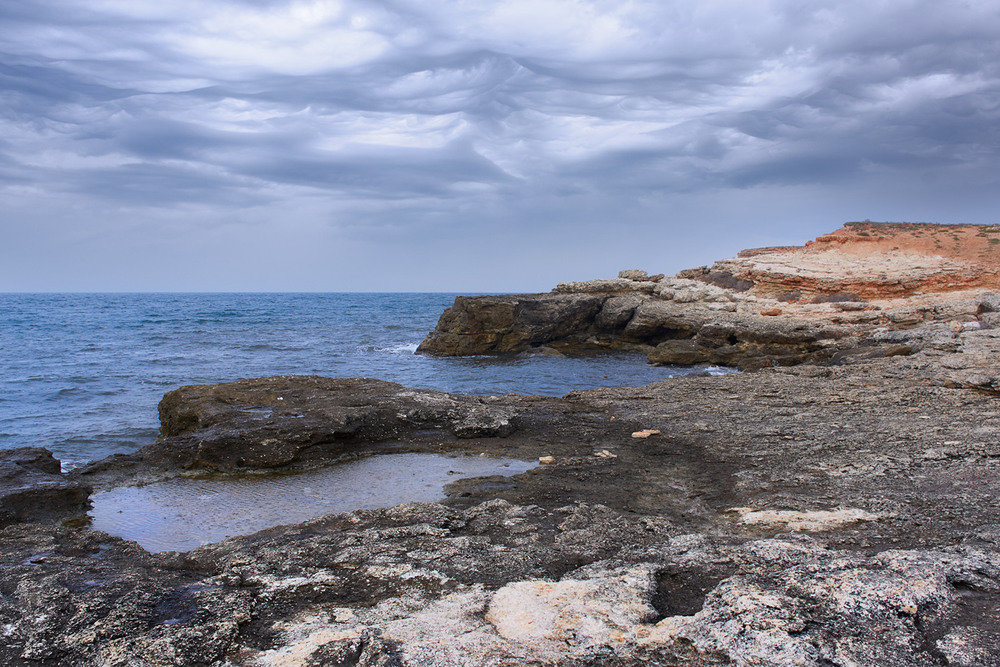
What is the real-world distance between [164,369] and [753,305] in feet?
79.2

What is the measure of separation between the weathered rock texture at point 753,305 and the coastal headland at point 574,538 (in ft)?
35.5

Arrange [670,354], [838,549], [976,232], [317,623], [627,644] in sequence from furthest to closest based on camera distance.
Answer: [976,232], [670,354], [838,549], [317,623], [627,644]

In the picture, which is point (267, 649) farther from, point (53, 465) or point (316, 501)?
point (53, 465)

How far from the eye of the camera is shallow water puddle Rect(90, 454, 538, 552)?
22.7ft

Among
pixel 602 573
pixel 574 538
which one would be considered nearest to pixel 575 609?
pixel 602 573

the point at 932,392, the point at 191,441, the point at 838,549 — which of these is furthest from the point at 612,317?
the point at 838,549

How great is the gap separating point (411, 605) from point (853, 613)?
2.43 meters

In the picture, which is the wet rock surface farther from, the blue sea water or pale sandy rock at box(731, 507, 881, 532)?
the blue sea water

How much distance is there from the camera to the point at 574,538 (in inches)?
194

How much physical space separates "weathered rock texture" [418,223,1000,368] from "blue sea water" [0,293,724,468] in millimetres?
2498

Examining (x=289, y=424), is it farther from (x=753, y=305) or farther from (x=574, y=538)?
(x=753, y=305)

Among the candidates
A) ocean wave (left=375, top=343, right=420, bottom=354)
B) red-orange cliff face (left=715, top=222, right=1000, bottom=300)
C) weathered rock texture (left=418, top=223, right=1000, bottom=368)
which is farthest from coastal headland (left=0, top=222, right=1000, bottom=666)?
ocean wave (left=375, top=343, right=420, bottom=354)

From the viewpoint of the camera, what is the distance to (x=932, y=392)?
392 inches

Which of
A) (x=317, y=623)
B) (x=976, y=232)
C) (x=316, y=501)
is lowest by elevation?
(x=316, y=501)
